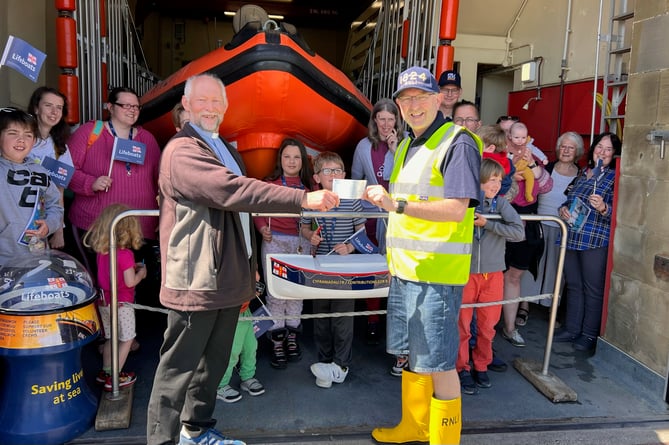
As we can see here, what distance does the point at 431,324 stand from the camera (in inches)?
71.0

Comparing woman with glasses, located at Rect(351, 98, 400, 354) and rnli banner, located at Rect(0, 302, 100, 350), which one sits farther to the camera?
woman with glasses, located at Rect(351, 98, 400, 354)

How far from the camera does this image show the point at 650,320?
2.62 meters

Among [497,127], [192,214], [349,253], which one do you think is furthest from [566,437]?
[192,214]

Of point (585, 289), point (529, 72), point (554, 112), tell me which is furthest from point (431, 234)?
point (529, 72)

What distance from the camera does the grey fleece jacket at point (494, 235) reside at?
2.55 m

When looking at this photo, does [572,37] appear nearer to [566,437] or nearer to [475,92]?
[475,92]

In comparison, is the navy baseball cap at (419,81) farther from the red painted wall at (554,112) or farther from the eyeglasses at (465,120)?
the red painted wall at (554,112)

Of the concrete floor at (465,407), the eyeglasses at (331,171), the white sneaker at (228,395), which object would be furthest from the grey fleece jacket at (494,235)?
the white sneaker at (228,395)

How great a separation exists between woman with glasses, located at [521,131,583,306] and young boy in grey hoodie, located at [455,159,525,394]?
952 millimetres

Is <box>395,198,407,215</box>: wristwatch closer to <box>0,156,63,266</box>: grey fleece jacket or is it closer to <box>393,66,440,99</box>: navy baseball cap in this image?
<box>393,66,440,99</box>: navy baseball cap

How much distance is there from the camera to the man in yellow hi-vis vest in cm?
167

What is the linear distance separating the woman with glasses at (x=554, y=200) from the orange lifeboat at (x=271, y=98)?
1.30 metres

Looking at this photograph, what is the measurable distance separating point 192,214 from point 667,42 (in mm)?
2363

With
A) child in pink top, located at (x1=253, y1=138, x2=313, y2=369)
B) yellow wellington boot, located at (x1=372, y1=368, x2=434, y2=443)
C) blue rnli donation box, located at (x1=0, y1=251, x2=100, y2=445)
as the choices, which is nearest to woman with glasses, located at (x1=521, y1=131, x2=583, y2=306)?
child in pink top, located at (x1=253, y1=138, x2=313, y2=369)
